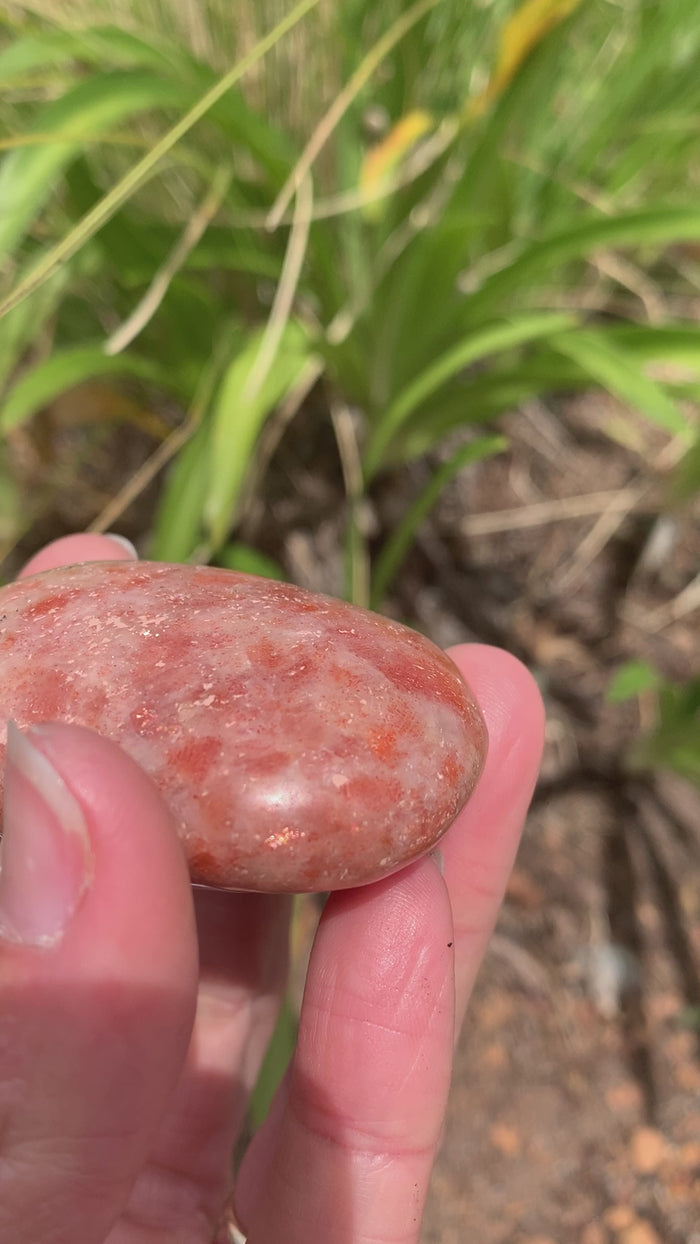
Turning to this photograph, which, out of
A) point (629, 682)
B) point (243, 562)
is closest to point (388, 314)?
point (243, 562)

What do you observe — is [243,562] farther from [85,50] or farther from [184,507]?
[85,50]

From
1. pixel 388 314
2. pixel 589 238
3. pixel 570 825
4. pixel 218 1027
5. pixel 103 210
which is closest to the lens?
pixel 103 210

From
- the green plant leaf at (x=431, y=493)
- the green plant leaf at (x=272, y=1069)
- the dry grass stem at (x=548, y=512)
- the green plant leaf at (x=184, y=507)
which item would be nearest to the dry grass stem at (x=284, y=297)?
the green plant leaf at (x=184, y=507)

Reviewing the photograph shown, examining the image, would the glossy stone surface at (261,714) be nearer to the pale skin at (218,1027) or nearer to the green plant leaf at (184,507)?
the pale skin at (218,1027)

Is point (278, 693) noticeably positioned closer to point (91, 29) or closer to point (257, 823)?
point (257, 823)

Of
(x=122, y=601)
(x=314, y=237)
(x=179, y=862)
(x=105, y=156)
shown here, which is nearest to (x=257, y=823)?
(x=179, y=862)

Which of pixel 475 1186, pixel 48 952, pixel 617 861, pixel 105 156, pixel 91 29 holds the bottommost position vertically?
pixel 475 1186

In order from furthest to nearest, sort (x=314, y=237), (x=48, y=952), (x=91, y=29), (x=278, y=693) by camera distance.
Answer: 1. (x=314, y=237)
2. (x=91, y=29)
3. (x=278, y=693)
4. (x=48, y=952)
